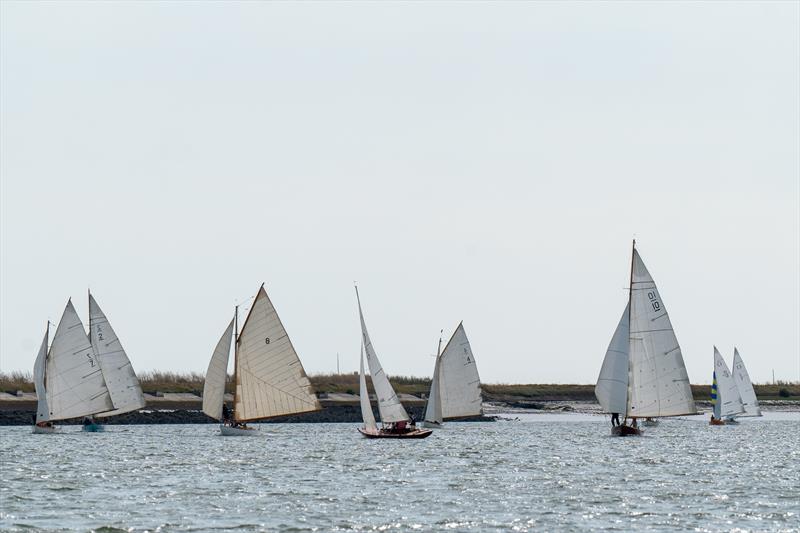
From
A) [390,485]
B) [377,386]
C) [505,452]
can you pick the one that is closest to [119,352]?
[377,386]

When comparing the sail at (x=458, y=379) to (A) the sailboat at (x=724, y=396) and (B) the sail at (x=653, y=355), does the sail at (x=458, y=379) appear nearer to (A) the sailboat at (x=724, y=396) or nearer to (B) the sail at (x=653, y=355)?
(B) the sail at (x=653, y=355)

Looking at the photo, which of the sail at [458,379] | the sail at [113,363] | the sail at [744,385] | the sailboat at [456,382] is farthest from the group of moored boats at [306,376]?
the sail at [744,385]

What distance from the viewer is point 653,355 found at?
74.6 m

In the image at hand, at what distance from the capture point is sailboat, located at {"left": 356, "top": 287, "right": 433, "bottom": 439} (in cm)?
7525

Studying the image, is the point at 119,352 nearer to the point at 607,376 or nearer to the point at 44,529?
the point at 607,376

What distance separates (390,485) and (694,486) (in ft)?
35.9

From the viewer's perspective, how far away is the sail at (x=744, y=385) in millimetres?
113500

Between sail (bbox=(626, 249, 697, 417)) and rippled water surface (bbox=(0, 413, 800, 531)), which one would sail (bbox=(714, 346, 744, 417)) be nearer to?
rippled water surface (bbox=(0, 413, 800, 531))

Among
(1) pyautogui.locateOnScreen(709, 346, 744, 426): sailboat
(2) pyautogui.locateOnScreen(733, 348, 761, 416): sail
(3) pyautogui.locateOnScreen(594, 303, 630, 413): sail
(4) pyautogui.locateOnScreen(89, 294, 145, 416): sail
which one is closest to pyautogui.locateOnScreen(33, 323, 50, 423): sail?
(4) pyautogui.locateOnScreen(89, 294, 145, 416): sail

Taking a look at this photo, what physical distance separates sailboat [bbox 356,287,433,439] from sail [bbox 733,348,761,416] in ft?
147

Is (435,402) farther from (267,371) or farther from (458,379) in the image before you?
(267,371)

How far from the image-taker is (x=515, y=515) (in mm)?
39688

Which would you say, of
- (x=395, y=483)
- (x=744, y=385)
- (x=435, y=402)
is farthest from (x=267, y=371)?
(x=744, y=385)

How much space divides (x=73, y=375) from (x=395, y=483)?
3981cm
